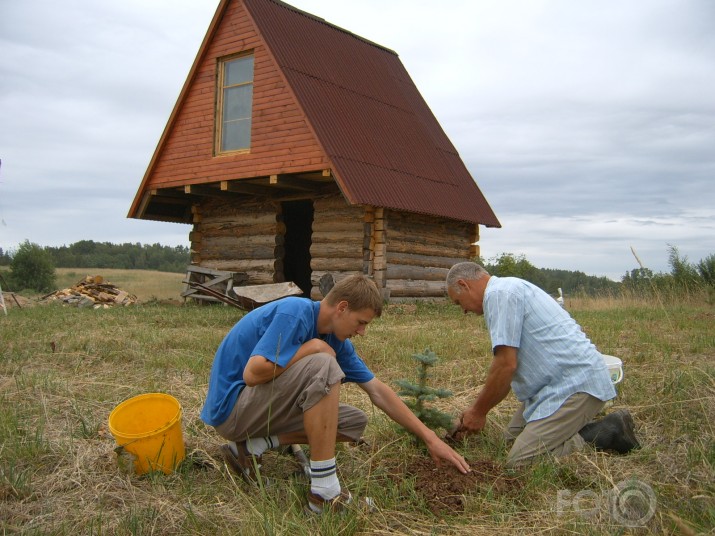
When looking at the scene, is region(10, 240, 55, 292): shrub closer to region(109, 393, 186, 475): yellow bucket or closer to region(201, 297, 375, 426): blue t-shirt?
region(109, 393, 186, 475): yellow bucket

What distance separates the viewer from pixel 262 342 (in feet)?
10.9

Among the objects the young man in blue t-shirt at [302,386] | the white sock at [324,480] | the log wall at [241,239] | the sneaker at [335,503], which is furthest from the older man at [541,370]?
the log wall at [241,239]

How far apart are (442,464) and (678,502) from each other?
117cm

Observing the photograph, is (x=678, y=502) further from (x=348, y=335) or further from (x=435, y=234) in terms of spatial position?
(x=435, y=234)

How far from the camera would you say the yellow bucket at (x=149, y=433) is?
12.1ft

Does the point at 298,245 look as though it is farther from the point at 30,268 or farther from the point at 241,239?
the point at 30,268

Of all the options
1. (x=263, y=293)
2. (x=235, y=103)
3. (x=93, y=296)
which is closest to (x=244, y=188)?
(x=235, y=103)

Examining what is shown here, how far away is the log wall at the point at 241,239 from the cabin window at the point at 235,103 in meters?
1.60

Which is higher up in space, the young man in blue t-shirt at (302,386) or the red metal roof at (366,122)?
the red metal roof at (366,122)

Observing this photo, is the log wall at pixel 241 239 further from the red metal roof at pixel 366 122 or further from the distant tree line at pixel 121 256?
the distant tree line at pixel 121 256

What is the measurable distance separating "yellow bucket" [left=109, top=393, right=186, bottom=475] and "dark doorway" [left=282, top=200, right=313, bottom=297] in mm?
13476

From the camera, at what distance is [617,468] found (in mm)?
3666
